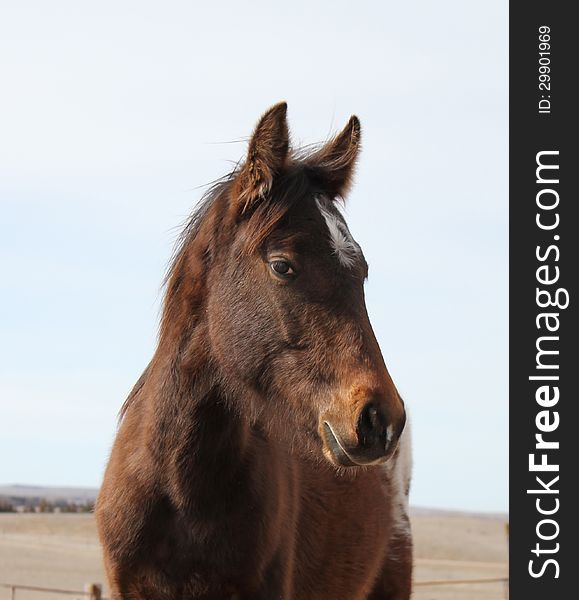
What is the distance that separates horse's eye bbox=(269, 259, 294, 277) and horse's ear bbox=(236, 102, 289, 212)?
37 centimetres

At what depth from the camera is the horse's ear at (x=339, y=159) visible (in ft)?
14.8

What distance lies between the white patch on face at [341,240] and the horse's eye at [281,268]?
200 mm

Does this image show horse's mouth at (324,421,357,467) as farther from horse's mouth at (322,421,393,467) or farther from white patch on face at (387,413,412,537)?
white patch on face at (387,413,412,537)

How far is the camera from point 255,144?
168 inches

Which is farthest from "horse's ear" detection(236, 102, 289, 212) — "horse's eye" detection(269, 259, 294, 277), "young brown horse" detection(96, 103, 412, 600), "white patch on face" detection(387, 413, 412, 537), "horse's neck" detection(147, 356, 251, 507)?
"white patch on face" detection(387, 413, 412, 537)

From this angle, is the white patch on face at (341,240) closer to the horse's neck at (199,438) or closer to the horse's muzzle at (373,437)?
the horse's muzzle at (373,437)

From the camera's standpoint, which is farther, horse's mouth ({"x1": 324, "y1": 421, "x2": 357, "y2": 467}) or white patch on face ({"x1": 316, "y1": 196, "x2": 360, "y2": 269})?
white patch on face ({"x1": 316, "y1": 196, "x2": 360, "y2": 269})

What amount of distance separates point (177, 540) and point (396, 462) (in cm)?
285

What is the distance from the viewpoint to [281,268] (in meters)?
4.04

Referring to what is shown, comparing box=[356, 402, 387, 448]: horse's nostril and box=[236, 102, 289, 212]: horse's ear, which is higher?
box=[236, 102, 289, 212]: horse's ear

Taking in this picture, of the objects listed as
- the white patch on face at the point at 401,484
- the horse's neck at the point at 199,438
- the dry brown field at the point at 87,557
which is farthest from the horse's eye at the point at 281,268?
the dry brown field at the point at 87,557

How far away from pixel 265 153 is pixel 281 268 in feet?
1.83

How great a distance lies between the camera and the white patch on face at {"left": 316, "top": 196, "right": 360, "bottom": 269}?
400cm

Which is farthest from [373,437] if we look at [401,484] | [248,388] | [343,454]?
[401,484]
